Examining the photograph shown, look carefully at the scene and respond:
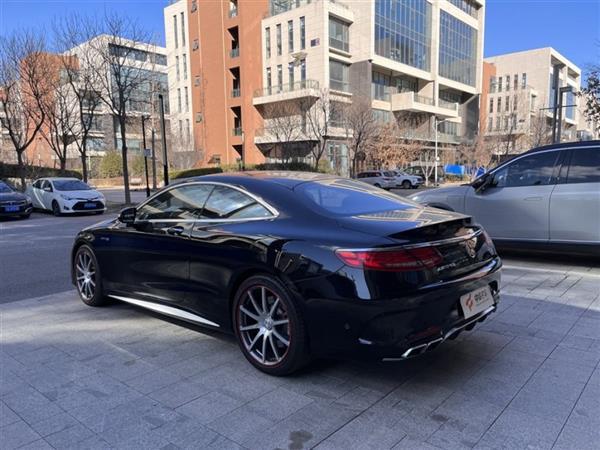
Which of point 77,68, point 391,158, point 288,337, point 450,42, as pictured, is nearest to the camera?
point 288,337

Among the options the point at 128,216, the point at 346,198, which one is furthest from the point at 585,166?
the point at 128,216

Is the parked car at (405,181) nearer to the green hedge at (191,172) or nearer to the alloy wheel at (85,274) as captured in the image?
the green hedge at (191,172)

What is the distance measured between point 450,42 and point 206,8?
101 feet

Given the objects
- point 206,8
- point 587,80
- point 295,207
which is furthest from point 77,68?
point 206,8

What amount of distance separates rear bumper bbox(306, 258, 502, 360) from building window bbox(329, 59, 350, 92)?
43132mm

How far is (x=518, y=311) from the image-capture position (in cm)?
511

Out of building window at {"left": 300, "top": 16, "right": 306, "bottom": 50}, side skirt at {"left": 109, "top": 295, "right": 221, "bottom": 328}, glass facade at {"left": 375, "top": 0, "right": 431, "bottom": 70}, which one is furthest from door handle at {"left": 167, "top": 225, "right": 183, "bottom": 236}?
glass facade at {"left": 375, "top": 0, "right": 431, "bottom": 70}

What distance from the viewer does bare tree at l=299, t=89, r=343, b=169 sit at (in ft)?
129

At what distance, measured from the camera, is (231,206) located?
4043 mm

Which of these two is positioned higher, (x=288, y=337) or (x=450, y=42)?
(x=450, y=42)

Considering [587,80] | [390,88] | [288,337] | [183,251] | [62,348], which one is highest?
[390,88]

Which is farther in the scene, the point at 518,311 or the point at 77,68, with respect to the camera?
the point at 77,68

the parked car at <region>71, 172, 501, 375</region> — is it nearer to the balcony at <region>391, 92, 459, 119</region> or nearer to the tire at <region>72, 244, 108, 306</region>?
the tire at <region>72, 244, 108, 306</region>

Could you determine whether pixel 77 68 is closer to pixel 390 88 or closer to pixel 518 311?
pixel 518 311
